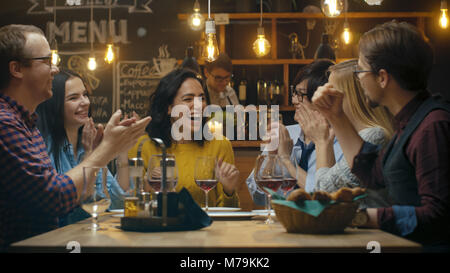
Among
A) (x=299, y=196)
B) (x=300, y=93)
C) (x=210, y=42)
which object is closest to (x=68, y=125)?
(x=210, y=42)

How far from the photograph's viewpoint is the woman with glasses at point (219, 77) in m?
4.35

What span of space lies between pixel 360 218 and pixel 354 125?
75 cm

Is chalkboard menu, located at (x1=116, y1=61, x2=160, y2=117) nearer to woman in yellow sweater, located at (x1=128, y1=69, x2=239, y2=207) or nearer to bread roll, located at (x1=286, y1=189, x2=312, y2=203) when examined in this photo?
woman in yellow sweater, located at (x1=128, y1=69, x2=239, y2=207)

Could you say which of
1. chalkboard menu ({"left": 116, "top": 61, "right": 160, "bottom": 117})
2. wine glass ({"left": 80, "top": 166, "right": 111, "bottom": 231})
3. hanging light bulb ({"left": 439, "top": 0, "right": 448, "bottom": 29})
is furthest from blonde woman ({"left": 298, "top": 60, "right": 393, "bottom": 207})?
chalkboard menu ({"left": 116, "top": 61, "right": 160, "bottom": 117})

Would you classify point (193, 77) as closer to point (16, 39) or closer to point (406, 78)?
point (16, 39)

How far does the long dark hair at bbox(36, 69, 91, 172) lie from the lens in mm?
2533

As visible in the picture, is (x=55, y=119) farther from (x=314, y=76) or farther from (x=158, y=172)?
(x=314, y=76)

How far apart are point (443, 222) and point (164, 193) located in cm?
81

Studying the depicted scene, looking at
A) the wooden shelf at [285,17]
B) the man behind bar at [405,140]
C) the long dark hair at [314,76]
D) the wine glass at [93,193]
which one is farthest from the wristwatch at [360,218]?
the wooden shelf at [285,17]

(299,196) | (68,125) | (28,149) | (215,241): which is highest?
(68,125)

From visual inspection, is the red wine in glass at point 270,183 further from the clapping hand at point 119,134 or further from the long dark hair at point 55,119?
the long dark hair at point 55,119

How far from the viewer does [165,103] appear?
3.01 metres

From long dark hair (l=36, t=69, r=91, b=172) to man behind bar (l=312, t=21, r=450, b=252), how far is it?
140 cm
